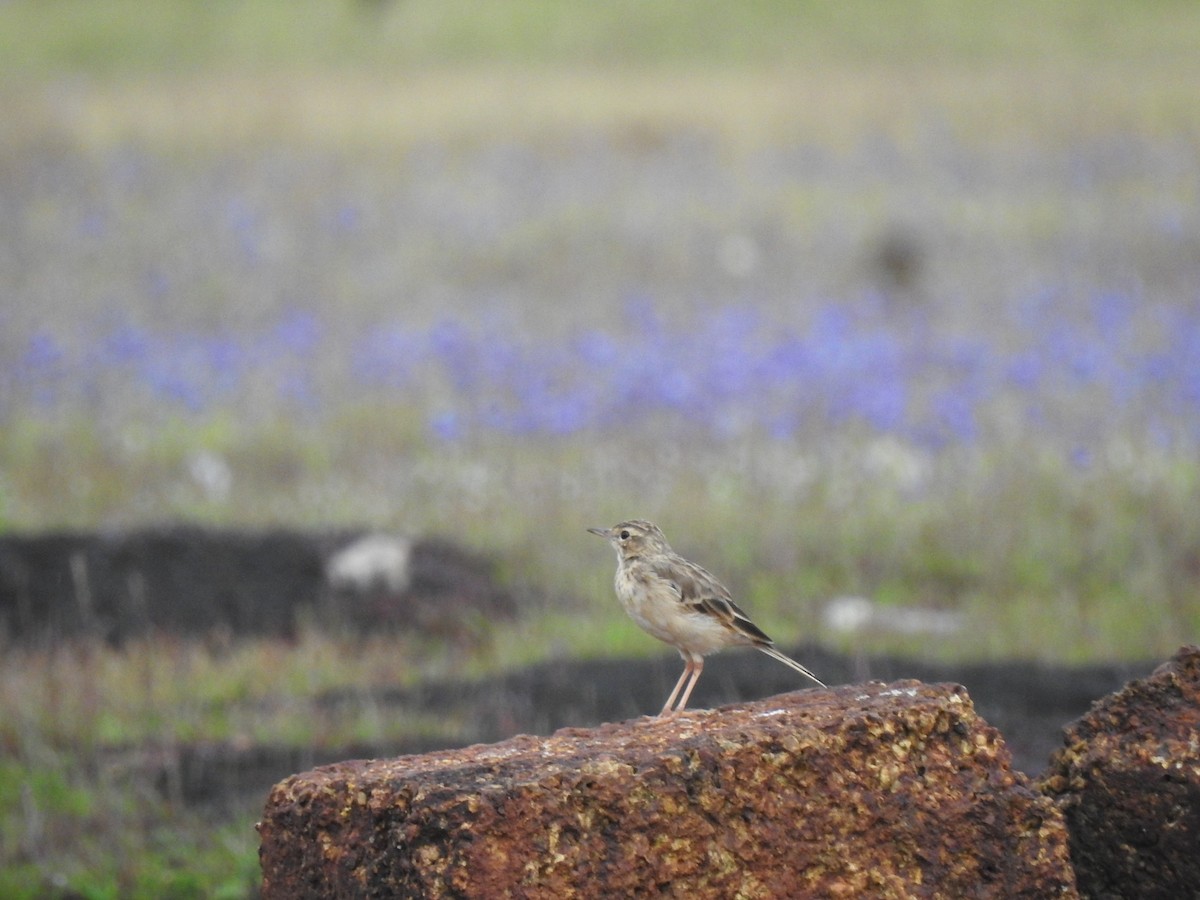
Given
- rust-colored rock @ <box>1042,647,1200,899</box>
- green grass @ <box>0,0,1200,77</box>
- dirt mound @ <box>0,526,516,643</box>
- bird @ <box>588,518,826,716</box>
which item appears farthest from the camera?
green grass @ <box>0,0,1200,77</box>

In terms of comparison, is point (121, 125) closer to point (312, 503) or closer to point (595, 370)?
point (595, 370)

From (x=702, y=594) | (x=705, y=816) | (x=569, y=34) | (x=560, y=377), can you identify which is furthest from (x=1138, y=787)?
(x=569, y=34)

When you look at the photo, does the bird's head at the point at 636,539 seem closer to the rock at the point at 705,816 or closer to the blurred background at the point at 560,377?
the rock at the point at 705,816

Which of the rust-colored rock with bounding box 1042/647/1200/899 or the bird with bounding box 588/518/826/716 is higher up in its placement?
the bird with bounding box 588/518/826/716

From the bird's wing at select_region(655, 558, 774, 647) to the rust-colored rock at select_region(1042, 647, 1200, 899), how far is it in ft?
3.01

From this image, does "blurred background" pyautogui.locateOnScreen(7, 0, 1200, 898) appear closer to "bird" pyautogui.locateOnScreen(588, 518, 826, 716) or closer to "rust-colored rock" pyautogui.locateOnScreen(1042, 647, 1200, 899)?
"bird" pyautogui.locateOnScreen(588, 518, 826, 716)

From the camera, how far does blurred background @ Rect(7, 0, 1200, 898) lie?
8.13 m

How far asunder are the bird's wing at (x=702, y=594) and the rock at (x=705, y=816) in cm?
60

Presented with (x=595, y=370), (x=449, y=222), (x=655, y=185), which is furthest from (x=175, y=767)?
(x=655, y=185)

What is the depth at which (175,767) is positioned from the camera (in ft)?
22.2

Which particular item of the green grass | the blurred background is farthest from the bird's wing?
the green grass

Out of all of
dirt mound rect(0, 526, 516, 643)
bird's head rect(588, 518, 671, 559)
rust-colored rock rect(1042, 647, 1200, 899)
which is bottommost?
rust-colored rock rect(1042, 647, 1200, 899)

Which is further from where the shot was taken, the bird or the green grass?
the green grass

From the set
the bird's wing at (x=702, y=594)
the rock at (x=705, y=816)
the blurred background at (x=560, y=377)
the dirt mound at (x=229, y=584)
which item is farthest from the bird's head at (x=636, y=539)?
the dirt mound at (x=229, y=584)
